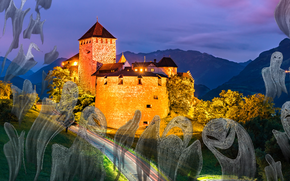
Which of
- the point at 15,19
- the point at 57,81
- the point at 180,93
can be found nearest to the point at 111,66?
the point at 57,81

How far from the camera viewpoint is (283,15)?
66.9 ft

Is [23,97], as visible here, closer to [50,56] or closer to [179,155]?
[50,56]

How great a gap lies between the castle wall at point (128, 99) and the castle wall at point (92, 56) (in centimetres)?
1382

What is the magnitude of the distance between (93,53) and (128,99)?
20.1 m

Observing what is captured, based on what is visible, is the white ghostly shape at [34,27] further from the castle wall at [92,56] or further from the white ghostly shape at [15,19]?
the castle wall at [92,56]

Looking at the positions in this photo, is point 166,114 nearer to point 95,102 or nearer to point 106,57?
point 95,102

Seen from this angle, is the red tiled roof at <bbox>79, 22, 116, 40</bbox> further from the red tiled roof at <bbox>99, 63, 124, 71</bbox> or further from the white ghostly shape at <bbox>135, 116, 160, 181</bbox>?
the white ghostly shape at <bbox>135, 116, 160, 181</bbox>

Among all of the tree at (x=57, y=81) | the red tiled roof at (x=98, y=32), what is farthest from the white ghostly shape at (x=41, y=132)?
the red tiled roof at (x=98, y=32)

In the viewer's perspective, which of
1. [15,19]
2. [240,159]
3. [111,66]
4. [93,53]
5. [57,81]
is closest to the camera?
[240,159]

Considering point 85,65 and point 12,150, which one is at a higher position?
point 85,65

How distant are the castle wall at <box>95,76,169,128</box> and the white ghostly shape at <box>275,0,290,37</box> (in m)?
36.9

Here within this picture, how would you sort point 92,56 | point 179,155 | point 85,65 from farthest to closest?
point 85,65, point 92,56, point 179,155

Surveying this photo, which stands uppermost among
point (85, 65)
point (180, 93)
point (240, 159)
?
point (85, 65)

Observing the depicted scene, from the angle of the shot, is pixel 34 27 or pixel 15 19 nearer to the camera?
pixel 15 19
